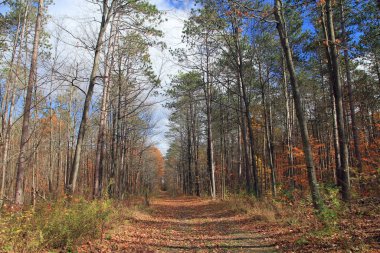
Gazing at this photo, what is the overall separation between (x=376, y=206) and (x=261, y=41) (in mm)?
10865

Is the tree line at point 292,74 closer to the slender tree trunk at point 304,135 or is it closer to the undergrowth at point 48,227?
Answer: the slender tree trunk at point 304,135

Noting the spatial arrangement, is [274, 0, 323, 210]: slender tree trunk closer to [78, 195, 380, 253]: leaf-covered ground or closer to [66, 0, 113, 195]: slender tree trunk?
[78, 195, 380, 253]: leaf-covered ground

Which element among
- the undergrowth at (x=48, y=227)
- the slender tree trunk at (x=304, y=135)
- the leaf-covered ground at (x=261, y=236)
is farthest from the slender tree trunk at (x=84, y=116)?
the slender tree trunk at (x=304, y=135)

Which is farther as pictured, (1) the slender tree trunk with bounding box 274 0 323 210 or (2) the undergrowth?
(1) the slender tree trunk with bounding box 274 0 323 210

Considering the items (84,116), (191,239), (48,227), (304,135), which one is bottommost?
(191,239)

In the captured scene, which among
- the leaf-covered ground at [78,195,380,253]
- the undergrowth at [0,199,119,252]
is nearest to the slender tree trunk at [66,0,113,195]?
the undergrowth at [0,199,119,252]

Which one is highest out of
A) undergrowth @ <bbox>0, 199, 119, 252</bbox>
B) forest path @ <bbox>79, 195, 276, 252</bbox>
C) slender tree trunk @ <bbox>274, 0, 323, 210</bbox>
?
slender tree trunk @ <bbox>274, 0, 323, 210</bbox>

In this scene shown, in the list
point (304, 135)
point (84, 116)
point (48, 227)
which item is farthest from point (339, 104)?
point (48, 227)

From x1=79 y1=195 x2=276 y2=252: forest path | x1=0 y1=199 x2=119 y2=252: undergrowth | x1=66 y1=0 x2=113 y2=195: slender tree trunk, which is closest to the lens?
x1=0 y1=199 x2=119 y2=252: undergrowth

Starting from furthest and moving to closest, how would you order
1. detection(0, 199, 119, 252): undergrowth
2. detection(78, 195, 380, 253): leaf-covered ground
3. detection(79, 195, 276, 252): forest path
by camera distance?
detection(79, 195, 276, 252): forest path → detection(78, 195, 380, 253): leaf-covered ground → detection(0, 199, 119, 252): undergrowth

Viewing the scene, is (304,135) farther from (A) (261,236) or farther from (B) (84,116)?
(B) (84,116)

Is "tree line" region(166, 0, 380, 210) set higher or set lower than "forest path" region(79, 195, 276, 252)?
higher

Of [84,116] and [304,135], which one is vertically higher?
[84,116]

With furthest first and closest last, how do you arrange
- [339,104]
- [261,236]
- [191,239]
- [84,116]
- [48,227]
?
[339,104], [84,116], [191,239], [261,236], [48,227]
